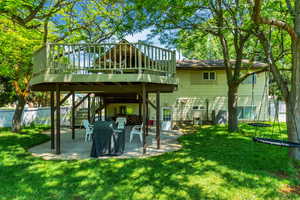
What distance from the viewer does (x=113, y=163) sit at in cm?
525

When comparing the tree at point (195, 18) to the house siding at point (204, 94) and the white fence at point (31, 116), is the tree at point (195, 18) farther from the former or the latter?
the white fence at point (31, 116)

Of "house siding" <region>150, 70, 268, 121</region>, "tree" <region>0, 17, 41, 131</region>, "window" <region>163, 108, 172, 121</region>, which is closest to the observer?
"tree" <region>0, 17, 41, 131</region>

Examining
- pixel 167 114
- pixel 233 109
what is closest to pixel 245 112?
pixel 233 109

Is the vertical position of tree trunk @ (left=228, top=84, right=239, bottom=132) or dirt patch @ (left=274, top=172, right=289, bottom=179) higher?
tree trunk @ (left=228, top=84, right=239, bottom=132)

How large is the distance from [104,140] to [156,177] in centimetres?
248

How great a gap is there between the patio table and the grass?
1.88 feet

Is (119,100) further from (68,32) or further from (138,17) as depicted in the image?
(138,17)

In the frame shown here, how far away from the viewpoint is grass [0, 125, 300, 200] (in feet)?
11.9

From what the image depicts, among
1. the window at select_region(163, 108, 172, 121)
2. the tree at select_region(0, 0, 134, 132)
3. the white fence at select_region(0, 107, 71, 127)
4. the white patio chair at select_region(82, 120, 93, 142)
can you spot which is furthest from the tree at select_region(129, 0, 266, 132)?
the white fence at select_region(0, 107, 71, 127)

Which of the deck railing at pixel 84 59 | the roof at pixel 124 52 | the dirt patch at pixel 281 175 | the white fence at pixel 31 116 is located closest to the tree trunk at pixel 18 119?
the white fence at pixel 31 116

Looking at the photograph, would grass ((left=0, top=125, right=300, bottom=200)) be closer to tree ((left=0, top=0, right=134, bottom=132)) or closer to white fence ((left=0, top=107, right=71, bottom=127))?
tree ((left=0, top=0, right=134, bottom=132))

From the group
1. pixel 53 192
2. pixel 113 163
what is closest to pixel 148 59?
pixel 113 163

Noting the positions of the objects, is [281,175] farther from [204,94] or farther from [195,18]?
[204,94]

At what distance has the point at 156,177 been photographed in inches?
169
